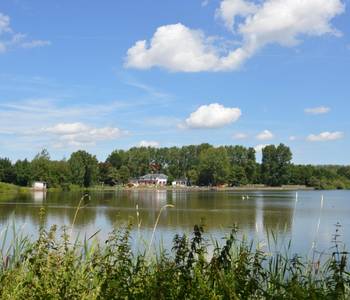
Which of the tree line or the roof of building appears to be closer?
the tree line

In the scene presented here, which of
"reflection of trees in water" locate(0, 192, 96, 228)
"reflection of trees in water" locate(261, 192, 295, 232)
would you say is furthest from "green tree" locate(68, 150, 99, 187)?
"reflection of trees in water" locate(261, 192, 295, 232)

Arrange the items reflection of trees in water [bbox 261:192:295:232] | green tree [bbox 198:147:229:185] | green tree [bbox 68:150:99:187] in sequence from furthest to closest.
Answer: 1. green tree [bbox 198:147:229:185]
2. green tree [bbox 68:150:99:187]
3. reflection of trees in water [bbox 261:192:295:232]

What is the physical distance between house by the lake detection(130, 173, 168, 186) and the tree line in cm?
392

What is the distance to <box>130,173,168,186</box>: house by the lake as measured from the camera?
540ft

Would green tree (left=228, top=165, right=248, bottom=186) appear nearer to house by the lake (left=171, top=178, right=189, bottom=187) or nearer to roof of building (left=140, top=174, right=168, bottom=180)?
house by the lake (left=171, top=178, right=189, bottom=187)

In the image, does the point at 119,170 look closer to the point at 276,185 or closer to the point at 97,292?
the point at 276,185

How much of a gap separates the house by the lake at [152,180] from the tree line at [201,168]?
3.92 meters

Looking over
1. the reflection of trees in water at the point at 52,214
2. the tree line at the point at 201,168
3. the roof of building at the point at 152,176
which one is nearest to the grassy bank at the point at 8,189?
the tree line at the point at 201,168

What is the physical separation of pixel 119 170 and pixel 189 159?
3109 centimetres

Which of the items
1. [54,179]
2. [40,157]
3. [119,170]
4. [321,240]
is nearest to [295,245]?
[321,240]

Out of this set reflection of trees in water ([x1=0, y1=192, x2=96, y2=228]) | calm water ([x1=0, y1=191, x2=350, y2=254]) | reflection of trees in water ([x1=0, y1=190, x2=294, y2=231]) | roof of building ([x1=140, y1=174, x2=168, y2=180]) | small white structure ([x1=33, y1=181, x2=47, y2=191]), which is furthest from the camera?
roof of building ([x1=140, y1=174, x2=168, y2=180])

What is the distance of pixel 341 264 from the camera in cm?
433

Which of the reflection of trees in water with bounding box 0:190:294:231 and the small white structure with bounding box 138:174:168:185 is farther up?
the small white structure with bounding box 138:174:168:185

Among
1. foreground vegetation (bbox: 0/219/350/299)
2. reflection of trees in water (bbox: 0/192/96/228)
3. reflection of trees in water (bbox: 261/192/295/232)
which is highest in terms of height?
foreground vegetation (bbox: 0/219/350/299)
